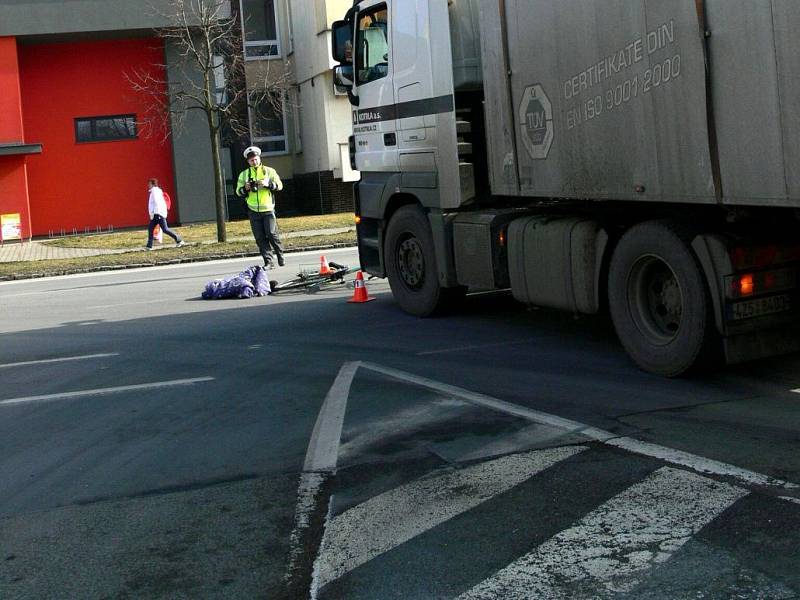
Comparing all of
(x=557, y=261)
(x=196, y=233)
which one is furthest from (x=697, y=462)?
(x=196, y=233)

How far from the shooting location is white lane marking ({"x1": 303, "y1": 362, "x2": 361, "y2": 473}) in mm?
6363

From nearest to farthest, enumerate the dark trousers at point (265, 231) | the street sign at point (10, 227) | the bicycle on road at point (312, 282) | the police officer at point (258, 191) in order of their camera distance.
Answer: the bicycle on road at point (312, 282)
the police officer at point (258, 191)
the dark trousers at point (265, 231)
the street sign at point (10, 227)

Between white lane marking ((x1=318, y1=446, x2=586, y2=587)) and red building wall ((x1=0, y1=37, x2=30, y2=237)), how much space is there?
94.2 ft

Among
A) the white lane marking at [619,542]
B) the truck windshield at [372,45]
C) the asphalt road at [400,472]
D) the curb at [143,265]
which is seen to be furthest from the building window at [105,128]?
the white lane marking at [619,542]

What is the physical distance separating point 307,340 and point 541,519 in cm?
611

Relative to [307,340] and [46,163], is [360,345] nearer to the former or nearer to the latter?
[307,340]

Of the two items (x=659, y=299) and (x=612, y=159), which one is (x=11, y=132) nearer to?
(x=612, y=159)

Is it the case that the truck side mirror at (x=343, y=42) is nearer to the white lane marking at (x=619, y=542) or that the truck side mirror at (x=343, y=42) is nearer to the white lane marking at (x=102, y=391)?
the white lane marking at (x=102, y=391)

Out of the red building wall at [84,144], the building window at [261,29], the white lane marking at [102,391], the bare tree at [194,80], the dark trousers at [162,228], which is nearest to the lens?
the white lane marking at [102,391]

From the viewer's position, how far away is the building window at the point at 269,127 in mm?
37469

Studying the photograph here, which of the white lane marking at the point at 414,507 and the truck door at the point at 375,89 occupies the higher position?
the truck door at the point at 375,89

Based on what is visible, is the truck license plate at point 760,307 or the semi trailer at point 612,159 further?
the truck license plate at point 760,307

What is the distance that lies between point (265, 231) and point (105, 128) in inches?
709

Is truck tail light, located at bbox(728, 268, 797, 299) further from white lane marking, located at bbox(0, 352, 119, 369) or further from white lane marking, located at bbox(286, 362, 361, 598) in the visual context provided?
white lane marking, located at bbox(0, 352, 119, 369)
